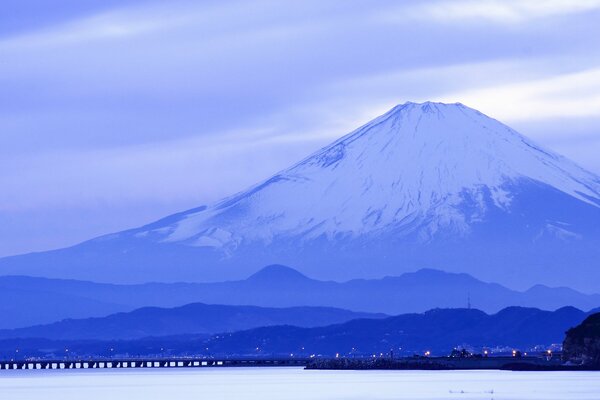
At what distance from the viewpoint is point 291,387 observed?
174500 mm

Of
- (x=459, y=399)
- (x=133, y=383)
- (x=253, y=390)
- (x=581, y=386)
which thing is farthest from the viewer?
(x=133, y=383)

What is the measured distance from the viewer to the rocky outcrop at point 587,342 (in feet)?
626

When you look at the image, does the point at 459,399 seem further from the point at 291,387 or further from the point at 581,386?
the point at 291,387

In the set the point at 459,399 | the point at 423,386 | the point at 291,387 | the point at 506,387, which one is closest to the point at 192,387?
the point at 291,387

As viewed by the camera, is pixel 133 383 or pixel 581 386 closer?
pixel 581 386

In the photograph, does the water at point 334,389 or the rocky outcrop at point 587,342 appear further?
the rocky outcrop at point 587,342

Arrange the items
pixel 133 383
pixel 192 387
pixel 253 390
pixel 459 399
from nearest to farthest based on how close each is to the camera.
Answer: pixel 459 399, pixel 253 390, pixel 192 387, pixel 133 383

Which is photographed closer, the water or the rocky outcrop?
the water

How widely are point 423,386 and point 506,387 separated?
13673 millimetres

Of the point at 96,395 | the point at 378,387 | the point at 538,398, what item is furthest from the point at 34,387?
the point at 538,398

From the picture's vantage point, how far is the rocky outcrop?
191 metres

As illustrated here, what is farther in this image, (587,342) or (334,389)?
(587,342)

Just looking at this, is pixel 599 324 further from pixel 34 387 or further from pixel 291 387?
pixel 34 387

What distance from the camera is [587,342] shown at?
19238 cm
